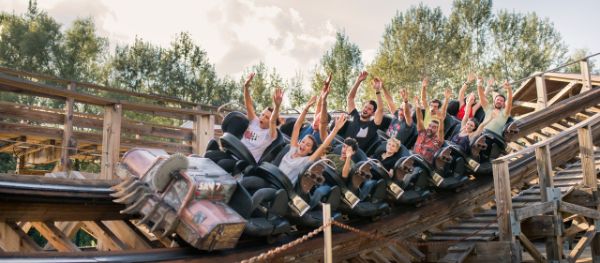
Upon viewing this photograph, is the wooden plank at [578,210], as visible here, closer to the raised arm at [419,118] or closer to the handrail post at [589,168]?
the handrail post at [589,168]

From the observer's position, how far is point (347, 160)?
4.87 metres

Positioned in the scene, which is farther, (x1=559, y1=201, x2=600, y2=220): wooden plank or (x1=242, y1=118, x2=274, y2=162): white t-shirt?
(x1=559, y1=201, x2=600, y2=220): wooden plank

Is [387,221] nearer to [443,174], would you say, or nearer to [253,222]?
[443,174]

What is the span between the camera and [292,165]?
467 centimetres

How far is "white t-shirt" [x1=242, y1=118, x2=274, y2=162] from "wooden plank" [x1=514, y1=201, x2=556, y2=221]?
2548 millimetres

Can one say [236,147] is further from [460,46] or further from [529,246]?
[460,46]

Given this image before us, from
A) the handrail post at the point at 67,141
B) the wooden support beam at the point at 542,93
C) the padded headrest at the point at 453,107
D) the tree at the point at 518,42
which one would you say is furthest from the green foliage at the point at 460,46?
the handrail post at the point at 67,141

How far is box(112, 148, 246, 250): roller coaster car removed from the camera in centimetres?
354

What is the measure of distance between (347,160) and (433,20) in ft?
73.6

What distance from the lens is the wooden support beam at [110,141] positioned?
530 cm

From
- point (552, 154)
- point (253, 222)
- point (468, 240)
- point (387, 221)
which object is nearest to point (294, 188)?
point (253, 222)

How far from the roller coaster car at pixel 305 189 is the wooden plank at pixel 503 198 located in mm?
1638

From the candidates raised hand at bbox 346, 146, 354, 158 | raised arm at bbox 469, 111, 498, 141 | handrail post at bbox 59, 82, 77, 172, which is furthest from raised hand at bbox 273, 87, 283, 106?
raised arm at bbox 469, 111, 498, 141

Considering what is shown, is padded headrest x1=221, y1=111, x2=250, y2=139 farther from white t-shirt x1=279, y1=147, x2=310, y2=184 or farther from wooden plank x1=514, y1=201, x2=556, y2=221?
wooden plank x1=514, y1=201, x2=556, y2=221
